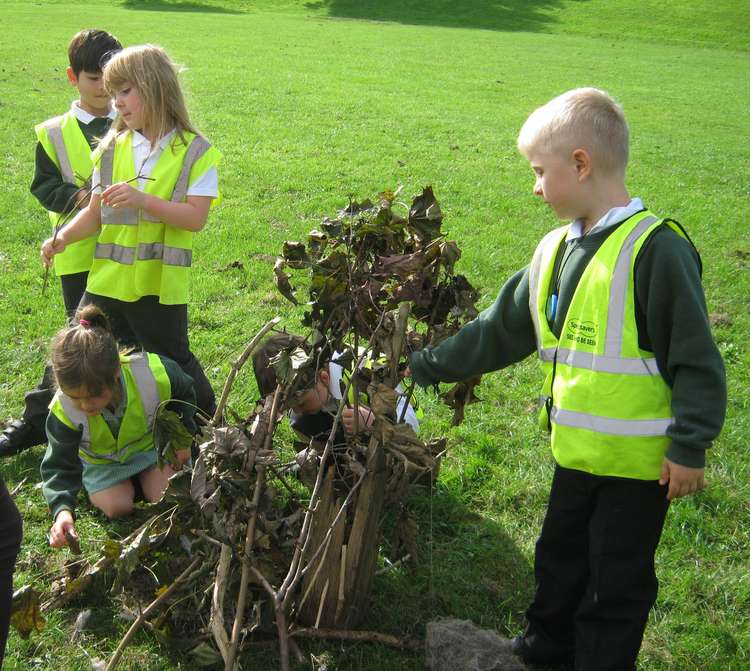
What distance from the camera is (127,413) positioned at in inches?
143

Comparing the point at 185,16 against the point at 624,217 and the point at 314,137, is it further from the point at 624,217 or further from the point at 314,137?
the point at 624,217

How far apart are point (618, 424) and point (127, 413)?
213 centimetres

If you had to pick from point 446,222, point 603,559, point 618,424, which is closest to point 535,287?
point 618,424

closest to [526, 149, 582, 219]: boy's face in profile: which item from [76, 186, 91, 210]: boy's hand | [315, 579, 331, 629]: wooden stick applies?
[315, 579, 331, 629]: wooden stick

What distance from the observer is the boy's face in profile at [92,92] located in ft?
13.8

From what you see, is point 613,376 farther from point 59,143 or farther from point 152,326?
point 59,143

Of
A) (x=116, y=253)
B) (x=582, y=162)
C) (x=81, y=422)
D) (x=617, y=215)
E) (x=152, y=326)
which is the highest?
(x=582, y=162)

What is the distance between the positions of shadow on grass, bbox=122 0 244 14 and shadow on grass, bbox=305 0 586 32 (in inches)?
190

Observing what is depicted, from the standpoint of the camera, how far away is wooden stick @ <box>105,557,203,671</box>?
107 inches

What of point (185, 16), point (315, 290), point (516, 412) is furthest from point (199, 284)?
point (185, 16)

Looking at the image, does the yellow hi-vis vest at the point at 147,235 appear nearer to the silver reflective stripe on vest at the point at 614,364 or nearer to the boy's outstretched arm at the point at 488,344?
the boy's outstretched arm at the point at 488,344

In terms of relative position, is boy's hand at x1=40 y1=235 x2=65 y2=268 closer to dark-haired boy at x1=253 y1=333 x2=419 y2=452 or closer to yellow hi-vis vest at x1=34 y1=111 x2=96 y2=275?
yellow hi-vis vest at x1=34 y1=111 x2=96 y2=275

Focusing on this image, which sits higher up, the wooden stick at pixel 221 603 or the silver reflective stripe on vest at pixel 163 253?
the silver reflective stripe on vest at pixel 163 253

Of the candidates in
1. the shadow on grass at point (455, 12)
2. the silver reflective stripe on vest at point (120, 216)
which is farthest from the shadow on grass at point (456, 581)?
the shadow on grass at point (455, 12)
